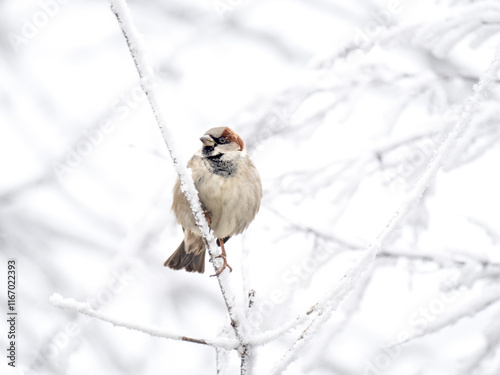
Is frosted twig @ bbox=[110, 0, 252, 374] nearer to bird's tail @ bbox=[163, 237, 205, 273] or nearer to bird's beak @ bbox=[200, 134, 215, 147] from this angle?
bird's beak @ bbox=[200, 134, 215, 147]

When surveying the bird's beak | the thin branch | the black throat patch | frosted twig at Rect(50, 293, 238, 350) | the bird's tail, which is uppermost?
the bird's beak

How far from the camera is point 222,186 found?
2.64 metres

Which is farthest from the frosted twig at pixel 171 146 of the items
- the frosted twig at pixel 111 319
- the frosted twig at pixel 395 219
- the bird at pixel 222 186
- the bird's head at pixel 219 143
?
the bird's head at pixel 219 143

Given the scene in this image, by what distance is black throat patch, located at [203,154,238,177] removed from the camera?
2684 millimetres

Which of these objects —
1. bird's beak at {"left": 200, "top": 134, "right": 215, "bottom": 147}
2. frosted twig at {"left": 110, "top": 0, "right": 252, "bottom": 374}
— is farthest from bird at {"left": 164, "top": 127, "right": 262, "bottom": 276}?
frosted twig at {"left": 110, "top": 0, "right": 252, "bottom": 374}

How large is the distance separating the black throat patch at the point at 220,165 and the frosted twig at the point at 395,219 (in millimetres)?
1282

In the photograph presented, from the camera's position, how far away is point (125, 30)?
4.19 feet

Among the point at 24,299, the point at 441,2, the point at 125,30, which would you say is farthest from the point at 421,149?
the point at 24,299

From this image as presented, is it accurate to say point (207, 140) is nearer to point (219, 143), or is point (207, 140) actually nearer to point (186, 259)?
point (219, 143)

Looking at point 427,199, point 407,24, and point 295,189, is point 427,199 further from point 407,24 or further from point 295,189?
point 407,24

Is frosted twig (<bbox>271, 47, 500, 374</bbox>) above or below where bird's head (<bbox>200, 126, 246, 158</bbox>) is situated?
below

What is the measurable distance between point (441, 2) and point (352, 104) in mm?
720

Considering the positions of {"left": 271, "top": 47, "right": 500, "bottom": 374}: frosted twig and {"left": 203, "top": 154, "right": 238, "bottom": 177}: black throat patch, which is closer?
{"left": 271, "top": 47, "right": 500, "bottom": 374}: frosted twig

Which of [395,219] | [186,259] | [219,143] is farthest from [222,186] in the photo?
[395,219]
